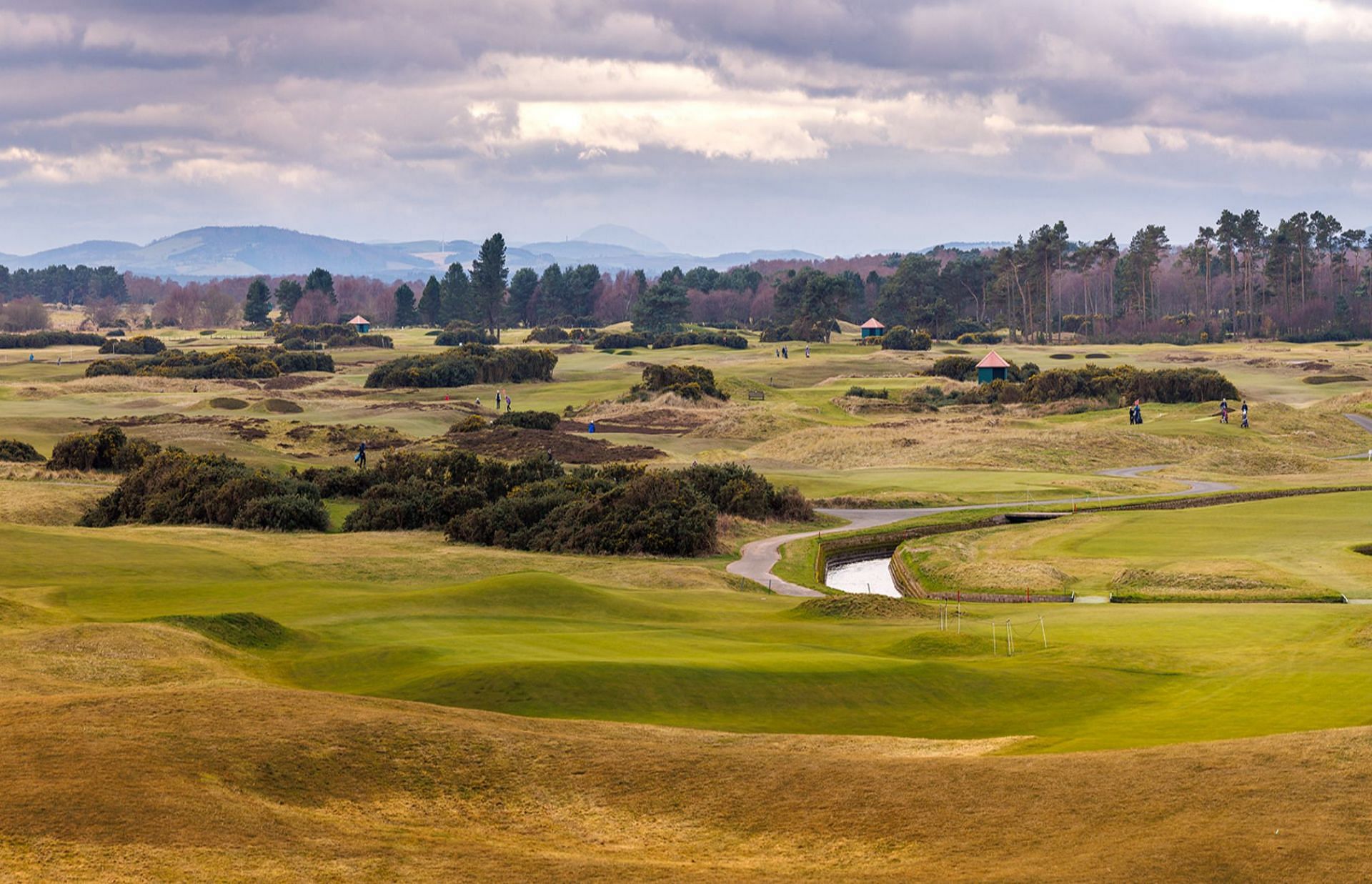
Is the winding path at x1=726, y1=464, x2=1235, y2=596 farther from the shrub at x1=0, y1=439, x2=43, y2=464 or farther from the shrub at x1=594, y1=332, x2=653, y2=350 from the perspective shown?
the shrub at x1=594, y1=332, x2=653, y2=350

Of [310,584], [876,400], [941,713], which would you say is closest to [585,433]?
[876,400]

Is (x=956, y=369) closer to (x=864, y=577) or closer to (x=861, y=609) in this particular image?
(x=864, y=577)

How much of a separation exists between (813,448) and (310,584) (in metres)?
46.0

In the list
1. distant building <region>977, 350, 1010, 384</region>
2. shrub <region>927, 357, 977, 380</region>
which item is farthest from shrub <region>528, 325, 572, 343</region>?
distant building <region>977, 350, 1010, 384</region>

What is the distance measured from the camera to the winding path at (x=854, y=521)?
132 ft

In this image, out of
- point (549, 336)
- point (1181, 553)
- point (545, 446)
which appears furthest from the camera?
point (549, 336)

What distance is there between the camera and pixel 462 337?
17225cm

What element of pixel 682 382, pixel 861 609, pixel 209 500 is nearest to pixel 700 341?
pixel 682 382

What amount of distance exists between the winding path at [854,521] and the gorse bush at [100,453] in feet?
93.4

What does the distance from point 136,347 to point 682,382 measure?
7617cm

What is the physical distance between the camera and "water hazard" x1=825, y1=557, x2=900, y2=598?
136 feet

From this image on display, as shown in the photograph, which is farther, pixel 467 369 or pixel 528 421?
pixel 467 369

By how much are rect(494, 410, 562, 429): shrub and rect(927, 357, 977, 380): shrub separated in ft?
141

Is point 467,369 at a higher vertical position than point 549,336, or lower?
lower
